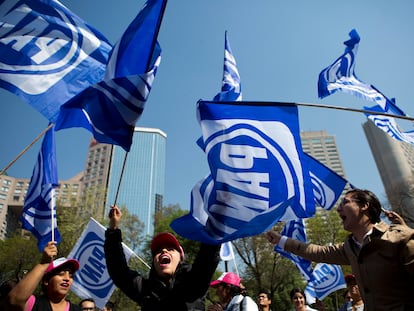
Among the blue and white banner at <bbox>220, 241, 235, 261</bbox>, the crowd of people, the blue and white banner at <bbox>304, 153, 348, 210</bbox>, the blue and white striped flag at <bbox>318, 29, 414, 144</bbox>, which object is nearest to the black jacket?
the crowd of people

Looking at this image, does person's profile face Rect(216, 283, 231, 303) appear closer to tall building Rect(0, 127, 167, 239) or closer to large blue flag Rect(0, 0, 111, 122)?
large blue flag Rect(0, 0, 111, 122)

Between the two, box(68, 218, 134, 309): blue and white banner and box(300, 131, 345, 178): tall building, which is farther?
box(300, 131, 345, 178): tall building

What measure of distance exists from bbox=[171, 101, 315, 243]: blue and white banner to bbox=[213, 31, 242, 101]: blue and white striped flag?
92.3 inches

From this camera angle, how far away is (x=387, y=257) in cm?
227

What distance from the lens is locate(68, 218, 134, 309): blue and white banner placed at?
664 centimetres

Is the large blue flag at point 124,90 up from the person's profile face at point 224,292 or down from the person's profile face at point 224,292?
up

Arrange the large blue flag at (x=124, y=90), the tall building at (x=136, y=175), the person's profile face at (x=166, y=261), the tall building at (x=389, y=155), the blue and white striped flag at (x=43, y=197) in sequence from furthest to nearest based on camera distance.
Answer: the tall building at (x=136, y=175) → the tall building at (x=389, y=155) → the blue and white striped flag at (x=43, y=197) → the large blue flag at (x=124, y=90) → the person's profile face at (x=166, y=261)

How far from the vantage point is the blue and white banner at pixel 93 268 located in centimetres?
664

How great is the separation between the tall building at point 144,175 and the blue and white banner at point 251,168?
356ft

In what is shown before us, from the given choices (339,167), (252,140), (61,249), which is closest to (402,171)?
(339,167)

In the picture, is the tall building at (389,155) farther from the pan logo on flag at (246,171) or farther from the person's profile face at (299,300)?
the pan logo on flag at (246,171)

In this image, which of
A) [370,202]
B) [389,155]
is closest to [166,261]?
[370,202]

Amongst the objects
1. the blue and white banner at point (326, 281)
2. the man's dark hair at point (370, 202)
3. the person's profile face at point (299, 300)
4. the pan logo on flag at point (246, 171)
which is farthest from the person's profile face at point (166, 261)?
the blue and white banner at point (326, 281)

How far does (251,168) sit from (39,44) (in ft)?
11.6
